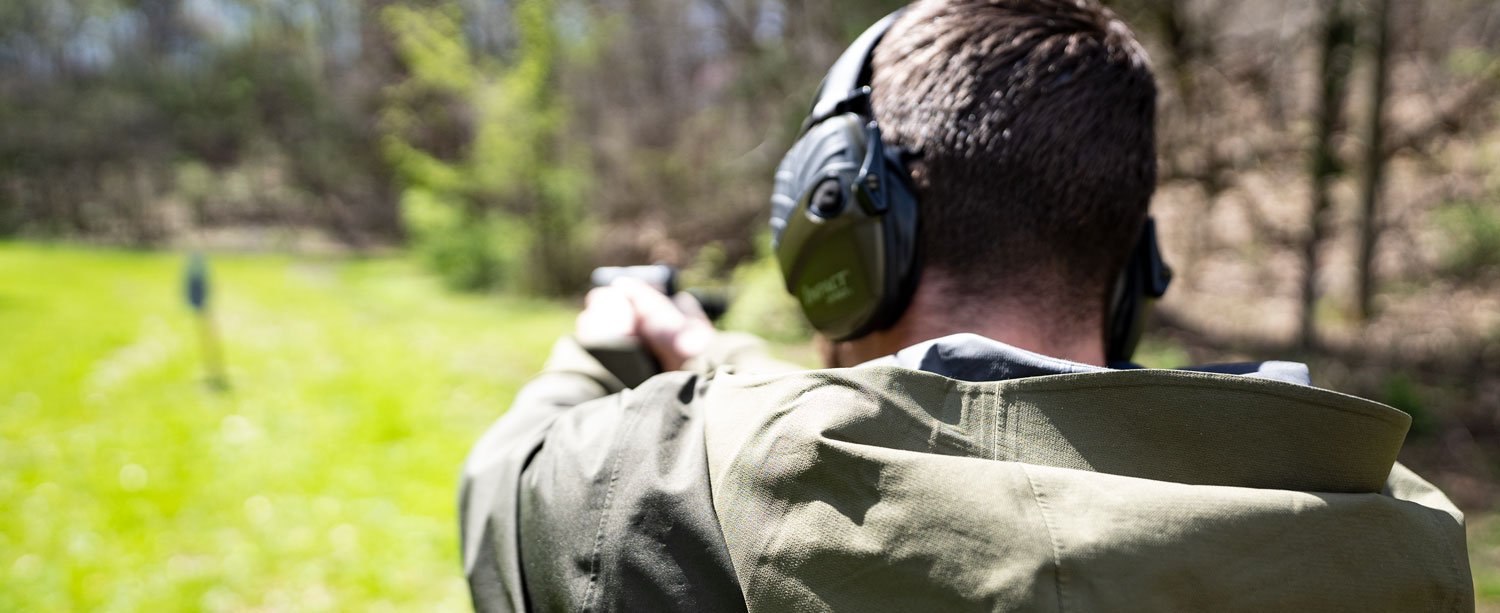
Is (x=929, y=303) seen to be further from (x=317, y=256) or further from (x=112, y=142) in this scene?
(x=112, y=142)

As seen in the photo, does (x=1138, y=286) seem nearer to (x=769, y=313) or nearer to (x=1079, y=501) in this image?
(x=1079, y=501)

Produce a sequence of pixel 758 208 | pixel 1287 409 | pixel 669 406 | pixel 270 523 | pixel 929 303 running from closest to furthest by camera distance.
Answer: pixel 1287 409 < pixel 669 406 < pixel 929 303 < pixel 270 523 < pixel 758 208

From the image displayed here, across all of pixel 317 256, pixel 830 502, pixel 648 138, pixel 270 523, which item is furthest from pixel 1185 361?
pixel 317 256

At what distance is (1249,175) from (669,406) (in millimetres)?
9273

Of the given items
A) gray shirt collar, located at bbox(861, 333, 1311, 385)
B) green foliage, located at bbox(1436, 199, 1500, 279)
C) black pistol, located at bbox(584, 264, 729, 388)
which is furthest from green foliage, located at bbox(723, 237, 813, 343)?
gray shirt collar, located at bbox(861, 333, 1311, 385)

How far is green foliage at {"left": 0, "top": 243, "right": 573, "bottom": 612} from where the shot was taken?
13.0ft

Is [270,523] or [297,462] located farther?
[297,462]

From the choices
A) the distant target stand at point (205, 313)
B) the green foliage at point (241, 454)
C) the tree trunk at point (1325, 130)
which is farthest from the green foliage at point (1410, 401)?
the distant target stand at point (205, 313)

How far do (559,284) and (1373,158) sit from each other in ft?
39.3

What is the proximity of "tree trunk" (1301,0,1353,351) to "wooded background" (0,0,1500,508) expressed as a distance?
2cm

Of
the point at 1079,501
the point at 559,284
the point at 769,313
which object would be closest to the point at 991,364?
the point at 1079,501

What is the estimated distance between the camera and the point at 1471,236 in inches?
278

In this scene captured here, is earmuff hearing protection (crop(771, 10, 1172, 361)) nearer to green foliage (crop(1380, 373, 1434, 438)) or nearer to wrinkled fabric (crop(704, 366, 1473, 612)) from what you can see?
wrinkled fabric (crop(704, 366, 1473, 612))

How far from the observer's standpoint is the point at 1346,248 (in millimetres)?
8891
